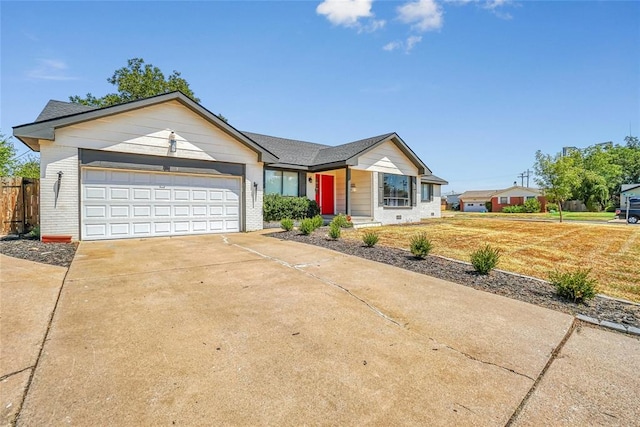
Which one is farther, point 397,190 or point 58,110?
point 397,190

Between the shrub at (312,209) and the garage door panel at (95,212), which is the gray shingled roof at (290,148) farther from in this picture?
the garage door panel at (95,212)

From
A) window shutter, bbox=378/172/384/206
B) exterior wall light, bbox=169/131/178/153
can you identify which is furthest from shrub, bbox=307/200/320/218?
exterior wall light, bbox=169/131/178/153

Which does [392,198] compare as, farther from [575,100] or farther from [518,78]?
[575,100]

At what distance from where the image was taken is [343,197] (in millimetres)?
16922

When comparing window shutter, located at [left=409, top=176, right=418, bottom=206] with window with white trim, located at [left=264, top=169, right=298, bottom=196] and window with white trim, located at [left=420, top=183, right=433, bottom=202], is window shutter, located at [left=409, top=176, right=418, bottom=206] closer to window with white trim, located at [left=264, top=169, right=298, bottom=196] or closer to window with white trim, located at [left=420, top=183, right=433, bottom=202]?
window with white trim, located at [left=420, top=183, right=433, bottom=202]

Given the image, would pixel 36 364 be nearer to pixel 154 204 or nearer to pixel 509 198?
pixel 154 204

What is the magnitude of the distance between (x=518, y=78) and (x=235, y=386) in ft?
58.6

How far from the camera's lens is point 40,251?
23.9 ft

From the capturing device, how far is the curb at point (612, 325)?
12.5 ft

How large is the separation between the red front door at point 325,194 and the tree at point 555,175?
1788 centimetres

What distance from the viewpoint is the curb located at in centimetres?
382

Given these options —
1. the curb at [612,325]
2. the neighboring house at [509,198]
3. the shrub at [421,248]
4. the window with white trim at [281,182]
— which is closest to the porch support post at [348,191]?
the window with white trim at [281,182]

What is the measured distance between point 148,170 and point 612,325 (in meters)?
11.7

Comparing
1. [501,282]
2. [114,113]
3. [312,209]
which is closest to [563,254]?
[501,282]
